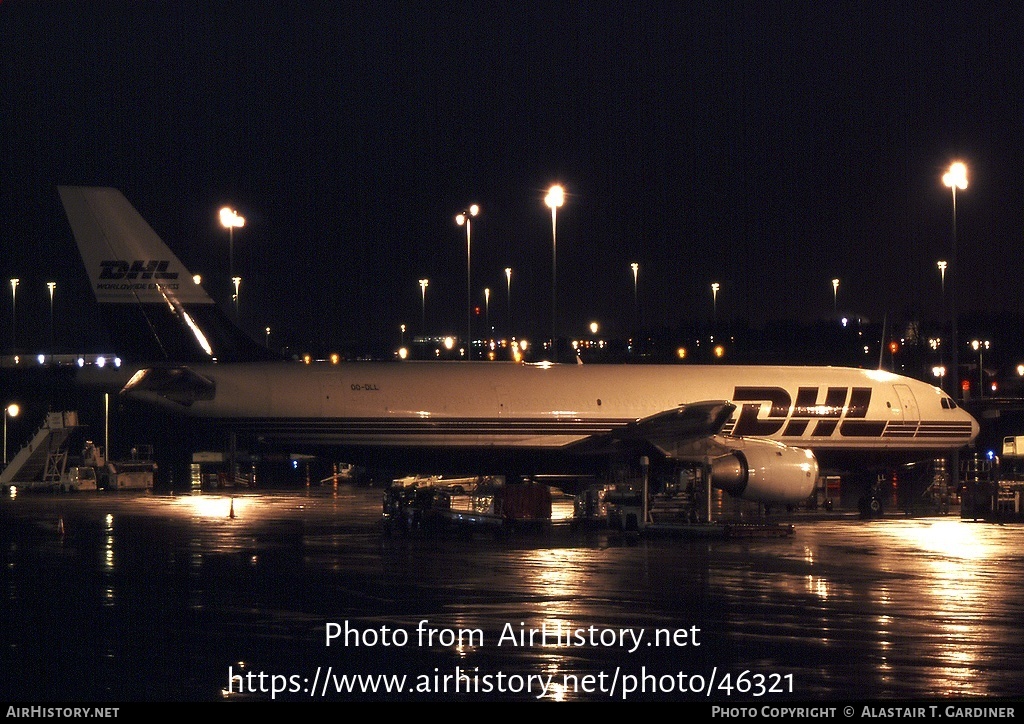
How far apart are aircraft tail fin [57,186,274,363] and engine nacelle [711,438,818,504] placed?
12389 millimetres

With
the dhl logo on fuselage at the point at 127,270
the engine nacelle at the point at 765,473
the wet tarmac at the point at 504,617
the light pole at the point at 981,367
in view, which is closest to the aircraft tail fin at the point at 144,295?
the dhl logo on fuselage at the point at 127,270

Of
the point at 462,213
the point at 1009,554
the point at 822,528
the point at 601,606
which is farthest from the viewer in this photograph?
the point at 462,213

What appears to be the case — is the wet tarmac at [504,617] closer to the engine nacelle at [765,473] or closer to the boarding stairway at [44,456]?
the engine nacelle at [765,473]

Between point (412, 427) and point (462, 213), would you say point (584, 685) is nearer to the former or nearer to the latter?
point (412, 427)

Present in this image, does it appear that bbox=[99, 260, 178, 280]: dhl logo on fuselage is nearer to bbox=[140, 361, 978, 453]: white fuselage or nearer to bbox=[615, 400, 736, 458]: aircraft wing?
bbox=[140, 361, 978, 453]: white fuselage

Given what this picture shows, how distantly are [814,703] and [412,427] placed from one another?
885 inches

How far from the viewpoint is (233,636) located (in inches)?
508

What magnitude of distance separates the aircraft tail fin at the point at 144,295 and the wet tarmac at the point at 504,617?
27.0ft

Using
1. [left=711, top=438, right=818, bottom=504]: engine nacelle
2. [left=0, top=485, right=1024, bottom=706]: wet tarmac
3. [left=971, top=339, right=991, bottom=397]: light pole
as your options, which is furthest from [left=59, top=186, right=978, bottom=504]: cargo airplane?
[left=971, top=339, right=991, bottom=397]: light pole

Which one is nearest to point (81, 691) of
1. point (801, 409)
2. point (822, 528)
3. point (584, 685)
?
point (584, 685)

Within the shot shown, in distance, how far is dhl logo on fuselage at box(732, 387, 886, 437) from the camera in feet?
114

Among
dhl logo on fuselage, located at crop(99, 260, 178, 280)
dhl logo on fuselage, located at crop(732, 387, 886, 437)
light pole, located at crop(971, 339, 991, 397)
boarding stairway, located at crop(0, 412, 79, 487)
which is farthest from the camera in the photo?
light pole, located at crop(971, 339, 991, 397)

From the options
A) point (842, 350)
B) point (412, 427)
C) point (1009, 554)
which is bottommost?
point (1009, 554)

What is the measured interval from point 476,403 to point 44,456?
2256 cm
